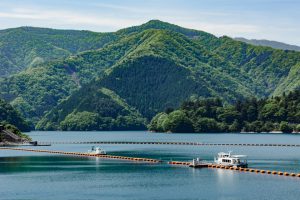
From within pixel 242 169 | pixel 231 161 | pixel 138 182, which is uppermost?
pixel 231 161

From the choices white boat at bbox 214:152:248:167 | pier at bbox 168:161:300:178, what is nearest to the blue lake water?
pier at bbox 168:161:300:178

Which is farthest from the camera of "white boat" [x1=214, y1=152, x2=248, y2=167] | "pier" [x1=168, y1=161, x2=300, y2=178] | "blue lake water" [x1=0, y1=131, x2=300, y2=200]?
"white boat" [x1=214, y1=152, x2=248, y2=167]

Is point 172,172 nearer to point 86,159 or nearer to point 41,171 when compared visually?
point 41,171

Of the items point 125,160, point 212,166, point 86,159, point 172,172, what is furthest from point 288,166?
point 86,159

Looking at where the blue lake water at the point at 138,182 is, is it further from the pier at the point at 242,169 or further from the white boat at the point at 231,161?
the white boat at the point at 231,161

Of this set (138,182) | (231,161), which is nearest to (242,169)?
(231,161)

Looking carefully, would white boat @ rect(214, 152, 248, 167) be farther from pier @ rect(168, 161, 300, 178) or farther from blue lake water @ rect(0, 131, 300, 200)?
blue lake water @ rect(0, 131, 300, 200)

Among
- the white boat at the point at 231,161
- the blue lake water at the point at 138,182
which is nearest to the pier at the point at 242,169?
the white boat at the point at 231,161

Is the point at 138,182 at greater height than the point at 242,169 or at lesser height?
greater

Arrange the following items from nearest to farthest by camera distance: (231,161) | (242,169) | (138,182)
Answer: (138,182) < (242,169) < (231,161)

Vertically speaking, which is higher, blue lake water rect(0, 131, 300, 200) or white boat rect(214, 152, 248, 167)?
white boat rect(214, 152, 248, 167)

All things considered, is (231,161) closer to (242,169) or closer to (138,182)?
(242,169)

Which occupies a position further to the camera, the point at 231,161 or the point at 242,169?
the point at 231,161

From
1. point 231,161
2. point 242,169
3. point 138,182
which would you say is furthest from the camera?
point 231,161
